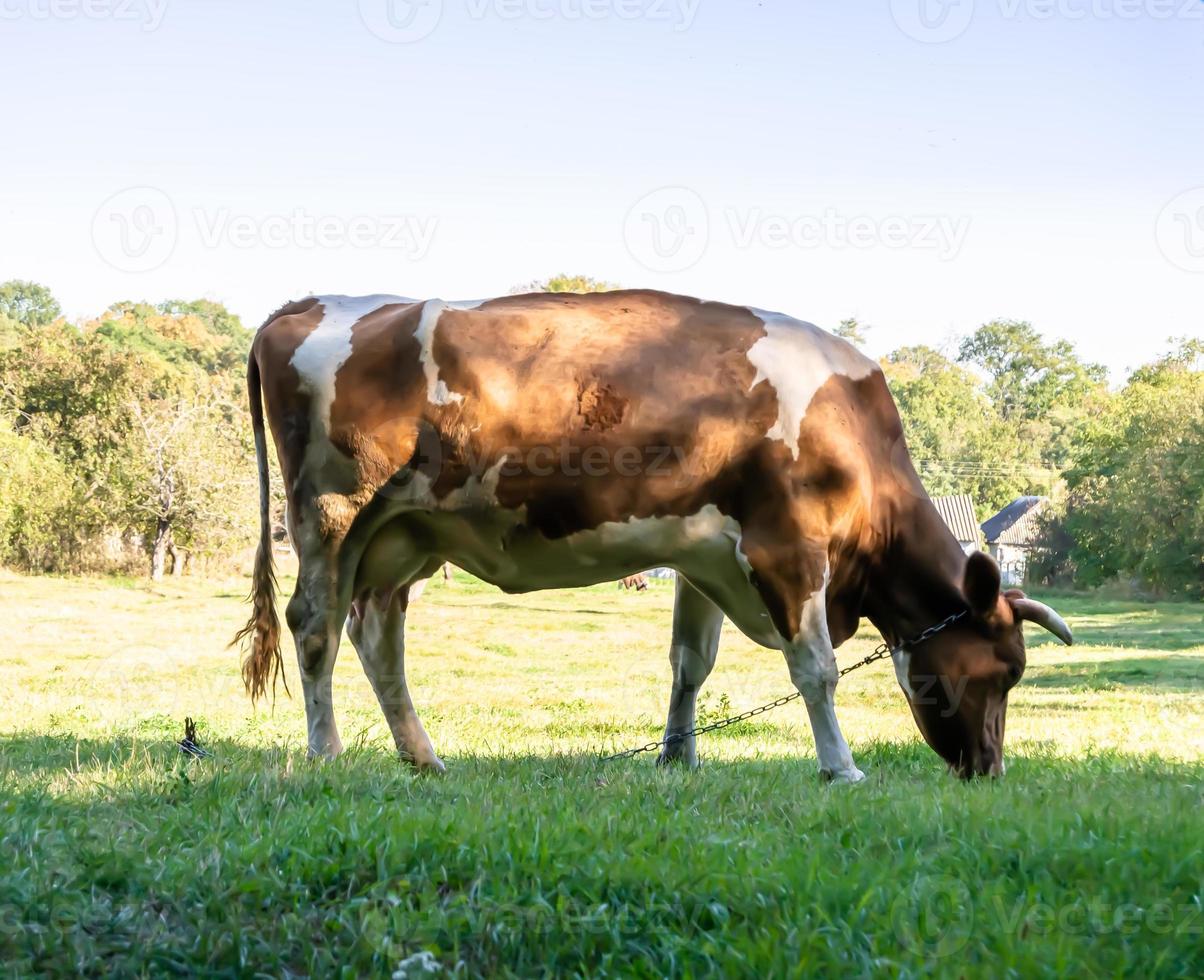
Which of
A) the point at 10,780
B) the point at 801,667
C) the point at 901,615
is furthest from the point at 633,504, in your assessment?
the point at 10,780

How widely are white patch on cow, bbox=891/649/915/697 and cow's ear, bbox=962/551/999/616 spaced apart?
49 centimetres

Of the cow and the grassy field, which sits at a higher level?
the cow

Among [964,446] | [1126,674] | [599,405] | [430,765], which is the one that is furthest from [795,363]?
[964,446]

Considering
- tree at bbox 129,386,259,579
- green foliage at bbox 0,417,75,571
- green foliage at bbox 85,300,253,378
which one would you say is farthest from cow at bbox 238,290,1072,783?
green foliage at bbox 85,300,253,378

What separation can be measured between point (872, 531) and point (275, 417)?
3601mm

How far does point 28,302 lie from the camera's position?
90625 mm

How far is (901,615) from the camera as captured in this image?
7.79m

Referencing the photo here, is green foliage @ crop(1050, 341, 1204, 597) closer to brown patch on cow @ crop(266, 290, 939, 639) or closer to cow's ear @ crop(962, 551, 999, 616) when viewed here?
cow's ear @ crop(962, 551, 999, 616)

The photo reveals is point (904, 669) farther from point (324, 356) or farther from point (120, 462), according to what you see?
point (120, 462)

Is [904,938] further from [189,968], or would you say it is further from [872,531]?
[872,531]

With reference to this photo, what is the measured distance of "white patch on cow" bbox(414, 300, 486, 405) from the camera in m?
7.02

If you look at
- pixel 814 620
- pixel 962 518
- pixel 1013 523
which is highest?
pixel 814 620

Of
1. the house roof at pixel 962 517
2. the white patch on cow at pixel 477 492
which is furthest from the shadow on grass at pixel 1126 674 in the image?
the house roof at pixel 962 517

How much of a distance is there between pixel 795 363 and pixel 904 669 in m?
2.00
